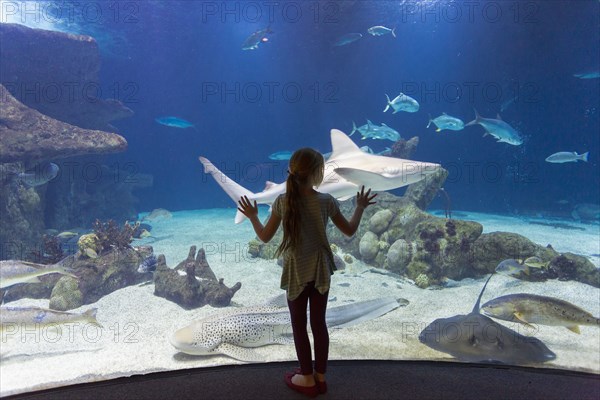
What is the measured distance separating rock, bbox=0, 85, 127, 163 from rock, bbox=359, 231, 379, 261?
7660 mm

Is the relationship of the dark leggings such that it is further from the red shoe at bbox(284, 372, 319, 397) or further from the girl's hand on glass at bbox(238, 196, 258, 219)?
the girl's hand on glass at bbox(238, 196, 258, 219)

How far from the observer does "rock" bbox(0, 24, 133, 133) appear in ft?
37.0

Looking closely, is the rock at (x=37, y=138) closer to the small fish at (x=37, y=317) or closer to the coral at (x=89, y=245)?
the coral at (x=89, y=245)

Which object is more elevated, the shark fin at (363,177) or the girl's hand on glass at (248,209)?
the shark fin at (363,177)

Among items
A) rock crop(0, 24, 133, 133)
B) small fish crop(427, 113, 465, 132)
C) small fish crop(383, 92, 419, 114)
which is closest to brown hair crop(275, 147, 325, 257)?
small fish crop(383, 92, 419, 114)

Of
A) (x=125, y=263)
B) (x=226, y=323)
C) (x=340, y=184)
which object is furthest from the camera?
(x=125, y=263)

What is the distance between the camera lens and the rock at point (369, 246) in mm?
6598

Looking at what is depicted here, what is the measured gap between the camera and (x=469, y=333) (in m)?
2.85

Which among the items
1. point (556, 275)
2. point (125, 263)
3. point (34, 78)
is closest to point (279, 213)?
point (125, 263)

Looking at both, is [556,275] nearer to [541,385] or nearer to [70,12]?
[541,385]

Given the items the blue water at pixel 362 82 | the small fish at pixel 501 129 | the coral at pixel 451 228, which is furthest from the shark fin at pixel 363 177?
the blue water at pixel 362 82

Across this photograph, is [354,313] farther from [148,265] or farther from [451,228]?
[148,265]

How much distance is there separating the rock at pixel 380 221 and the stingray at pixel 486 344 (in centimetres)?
393

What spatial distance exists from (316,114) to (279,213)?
84.7 feet
